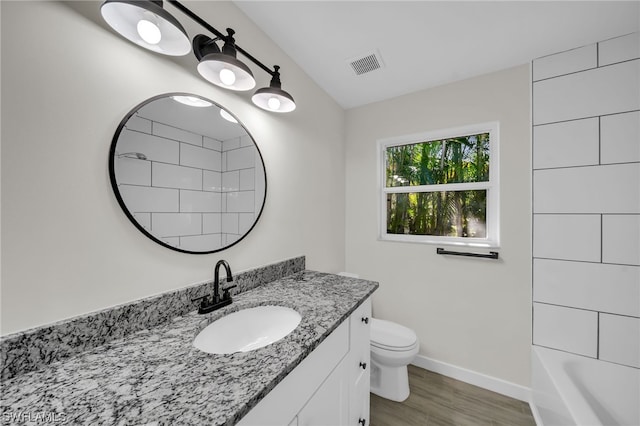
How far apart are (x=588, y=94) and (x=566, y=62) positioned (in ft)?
0.86

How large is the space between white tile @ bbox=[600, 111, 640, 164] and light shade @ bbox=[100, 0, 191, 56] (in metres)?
2.31

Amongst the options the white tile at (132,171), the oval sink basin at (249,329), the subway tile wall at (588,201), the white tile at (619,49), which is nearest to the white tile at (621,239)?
the subway tile wall at (588,201)

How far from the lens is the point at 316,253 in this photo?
1.87 meters

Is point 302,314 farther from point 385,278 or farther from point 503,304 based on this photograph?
point 503,304

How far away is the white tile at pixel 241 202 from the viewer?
1181 mm

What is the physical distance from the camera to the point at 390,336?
5.51ft

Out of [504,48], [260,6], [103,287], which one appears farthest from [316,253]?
[504,48]

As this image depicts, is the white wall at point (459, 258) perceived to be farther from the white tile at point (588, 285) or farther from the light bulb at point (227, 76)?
the light bulb at point (227, 76)

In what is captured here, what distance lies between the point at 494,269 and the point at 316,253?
135 centimetres

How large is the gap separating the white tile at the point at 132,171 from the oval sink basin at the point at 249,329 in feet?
2.03

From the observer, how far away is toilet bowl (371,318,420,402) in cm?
155

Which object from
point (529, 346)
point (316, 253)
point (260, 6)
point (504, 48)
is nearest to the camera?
point (260, 6)

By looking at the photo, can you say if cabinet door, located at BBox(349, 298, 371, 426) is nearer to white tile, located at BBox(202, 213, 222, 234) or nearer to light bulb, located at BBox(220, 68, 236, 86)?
Answer: white tile, located at BBox(202, 213, 222, 234)

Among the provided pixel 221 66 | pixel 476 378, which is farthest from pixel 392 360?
pixel 221 66
